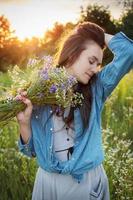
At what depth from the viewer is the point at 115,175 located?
4309 mm

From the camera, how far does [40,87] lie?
2.96 m

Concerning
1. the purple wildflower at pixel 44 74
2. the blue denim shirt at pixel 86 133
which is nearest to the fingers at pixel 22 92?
the purple wildflower at pixel 44 74

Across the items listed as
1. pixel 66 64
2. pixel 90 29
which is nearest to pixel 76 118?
pixel 66 64

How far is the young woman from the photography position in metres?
3.12

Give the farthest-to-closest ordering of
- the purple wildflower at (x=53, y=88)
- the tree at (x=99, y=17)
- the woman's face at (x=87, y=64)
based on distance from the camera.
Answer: the tree at (x=99, y=17)
the woman's face at (x=87, y=64)
the purple wildflower at (x=53, y=88)

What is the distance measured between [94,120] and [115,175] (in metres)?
1.22

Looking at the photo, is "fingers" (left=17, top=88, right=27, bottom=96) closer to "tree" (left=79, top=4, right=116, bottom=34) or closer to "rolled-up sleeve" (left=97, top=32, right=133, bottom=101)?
"rolled-up sleeve" (left=97, top=32, right=133, bottom=101)

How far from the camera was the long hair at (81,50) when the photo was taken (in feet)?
10.4

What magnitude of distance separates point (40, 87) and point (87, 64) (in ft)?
1.01

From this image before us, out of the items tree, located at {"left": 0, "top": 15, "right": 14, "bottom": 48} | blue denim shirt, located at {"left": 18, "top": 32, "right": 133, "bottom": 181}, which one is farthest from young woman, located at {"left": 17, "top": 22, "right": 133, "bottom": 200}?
tree, located at {"left": 0, "top": 15, "right": 14, "bottom": 48}

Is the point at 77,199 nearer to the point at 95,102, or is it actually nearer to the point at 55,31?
the point at 95,102

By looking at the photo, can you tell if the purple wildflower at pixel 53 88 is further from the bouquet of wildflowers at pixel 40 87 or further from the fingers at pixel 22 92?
the fingers at pixel 22 92

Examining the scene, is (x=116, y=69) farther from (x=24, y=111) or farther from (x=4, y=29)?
(x=4, y=29)

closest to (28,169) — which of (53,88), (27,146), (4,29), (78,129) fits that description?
(27,146)
